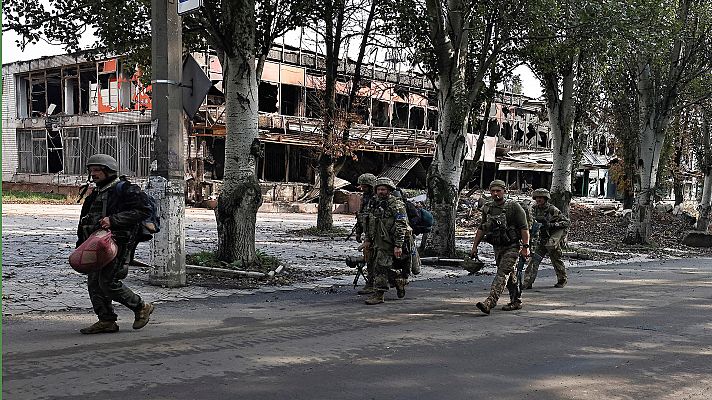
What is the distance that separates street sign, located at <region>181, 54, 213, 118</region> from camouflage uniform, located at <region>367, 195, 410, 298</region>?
2.95 m

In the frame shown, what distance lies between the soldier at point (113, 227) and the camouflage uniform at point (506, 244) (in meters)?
4.46

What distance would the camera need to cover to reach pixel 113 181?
6.74 metres

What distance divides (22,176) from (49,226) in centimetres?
1982

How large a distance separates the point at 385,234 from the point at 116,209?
389 centimetres

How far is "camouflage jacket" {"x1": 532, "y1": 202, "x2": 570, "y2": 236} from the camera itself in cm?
1178

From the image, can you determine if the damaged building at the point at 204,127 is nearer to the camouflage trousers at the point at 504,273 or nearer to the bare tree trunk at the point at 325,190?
the bare tree trunk at the point at 325,190

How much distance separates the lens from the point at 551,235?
1187cm

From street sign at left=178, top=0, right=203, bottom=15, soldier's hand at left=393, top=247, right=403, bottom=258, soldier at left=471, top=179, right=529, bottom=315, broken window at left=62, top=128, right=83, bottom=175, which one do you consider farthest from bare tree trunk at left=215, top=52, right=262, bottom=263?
broken window at left=62, top=128, right=83, bottom=175

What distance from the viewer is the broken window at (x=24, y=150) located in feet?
119

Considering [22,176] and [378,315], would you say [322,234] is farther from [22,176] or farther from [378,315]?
[22,176]

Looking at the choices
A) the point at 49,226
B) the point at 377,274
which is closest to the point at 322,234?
the point at 49,226

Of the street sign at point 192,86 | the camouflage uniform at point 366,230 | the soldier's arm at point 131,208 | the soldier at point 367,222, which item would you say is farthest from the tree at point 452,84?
the soldier's arm at point 131,208

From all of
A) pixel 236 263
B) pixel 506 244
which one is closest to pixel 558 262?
pixel 506 244

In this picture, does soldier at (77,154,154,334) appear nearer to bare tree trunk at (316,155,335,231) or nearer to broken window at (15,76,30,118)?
bare tree trunk at (316,155,335,231)
